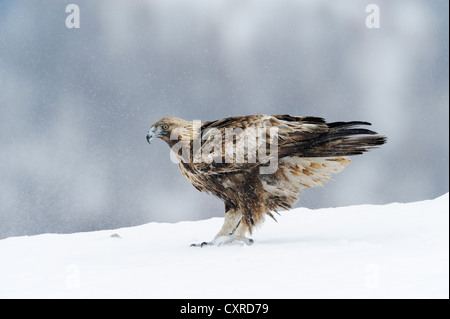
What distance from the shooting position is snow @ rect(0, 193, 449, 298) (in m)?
3.98

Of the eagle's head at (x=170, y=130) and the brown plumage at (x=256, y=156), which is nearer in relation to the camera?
the brown plumage at (x=256, y=156)

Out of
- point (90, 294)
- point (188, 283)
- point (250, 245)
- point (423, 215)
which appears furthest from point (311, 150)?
point (90, 294)

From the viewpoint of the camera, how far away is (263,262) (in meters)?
4.91

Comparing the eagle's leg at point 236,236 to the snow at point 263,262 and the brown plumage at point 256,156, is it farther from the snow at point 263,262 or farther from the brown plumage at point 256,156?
the snow at point 263,262

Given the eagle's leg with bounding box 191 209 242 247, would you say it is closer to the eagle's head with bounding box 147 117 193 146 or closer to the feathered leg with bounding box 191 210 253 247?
the feathered leg with bounding box 191 210 253 247

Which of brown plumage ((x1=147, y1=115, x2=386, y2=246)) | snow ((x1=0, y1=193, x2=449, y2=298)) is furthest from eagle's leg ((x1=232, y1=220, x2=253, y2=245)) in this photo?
snow ((x1=0, y1=193, x2=449, y2=298))

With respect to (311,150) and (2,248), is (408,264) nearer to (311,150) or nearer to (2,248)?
(311,150)

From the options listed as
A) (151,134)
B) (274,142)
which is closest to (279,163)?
(274,142)

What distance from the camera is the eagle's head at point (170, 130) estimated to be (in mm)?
6387

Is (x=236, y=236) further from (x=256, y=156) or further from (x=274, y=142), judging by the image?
(x=274, y=142)

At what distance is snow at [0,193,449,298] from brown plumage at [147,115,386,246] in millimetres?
569

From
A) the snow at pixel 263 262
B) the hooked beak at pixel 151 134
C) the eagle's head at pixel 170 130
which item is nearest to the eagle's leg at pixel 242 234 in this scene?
the snow at pixel 263 262

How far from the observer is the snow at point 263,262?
3.98 meters

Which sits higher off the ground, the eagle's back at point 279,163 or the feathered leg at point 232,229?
the eagle's back at point 279,163
